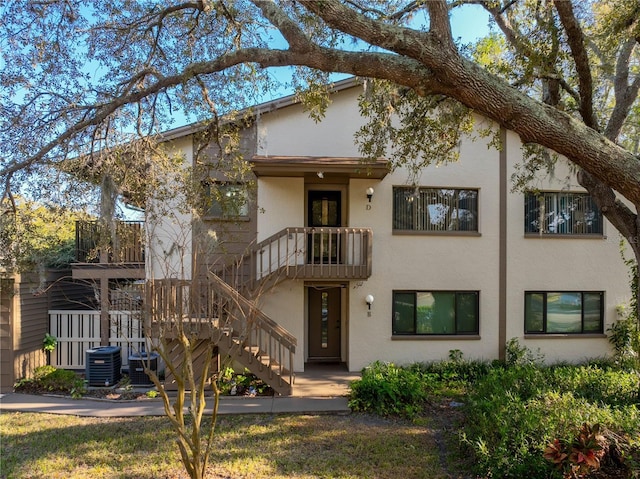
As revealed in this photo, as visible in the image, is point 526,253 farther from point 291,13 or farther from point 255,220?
point 291,13

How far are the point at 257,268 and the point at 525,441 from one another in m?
Answer: 6.72

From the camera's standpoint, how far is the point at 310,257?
980 cm

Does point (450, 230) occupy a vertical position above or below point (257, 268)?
above

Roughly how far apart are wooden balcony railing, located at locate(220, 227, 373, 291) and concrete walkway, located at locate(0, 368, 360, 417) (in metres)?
2.52

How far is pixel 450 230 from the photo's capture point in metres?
10.1

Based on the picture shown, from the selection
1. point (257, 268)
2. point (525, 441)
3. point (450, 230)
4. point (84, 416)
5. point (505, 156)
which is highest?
point (505, 156)

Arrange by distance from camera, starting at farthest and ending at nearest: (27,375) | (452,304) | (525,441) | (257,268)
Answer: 1. (452,304)
2. (257,268)
3. (27,375)
4. (525,441)

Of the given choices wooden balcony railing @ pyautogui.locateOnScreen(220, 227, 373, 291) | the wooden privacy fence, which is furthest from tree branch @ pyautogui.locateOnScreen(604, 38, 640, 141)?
the wooden privacy fence

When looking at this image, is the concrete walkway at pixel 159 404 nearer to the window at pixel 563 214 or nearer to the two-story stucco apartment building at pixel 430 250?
the two-story stucco apartment building at pixel 430 250

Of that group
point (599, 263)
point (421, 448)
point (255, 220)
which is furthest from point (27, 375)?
point (599, 263)

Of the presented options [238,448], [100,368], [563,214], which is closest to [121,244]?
[100,368]

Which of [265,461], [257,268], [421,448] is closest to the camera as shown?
[265,461]

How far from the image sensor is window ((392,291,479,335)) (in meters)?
9.93

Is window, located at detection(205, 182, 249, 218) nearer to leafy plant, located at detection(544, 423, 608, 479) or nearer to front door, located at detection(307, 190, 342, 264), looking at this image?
front door, located at detection(307, 190, 342, 264)
